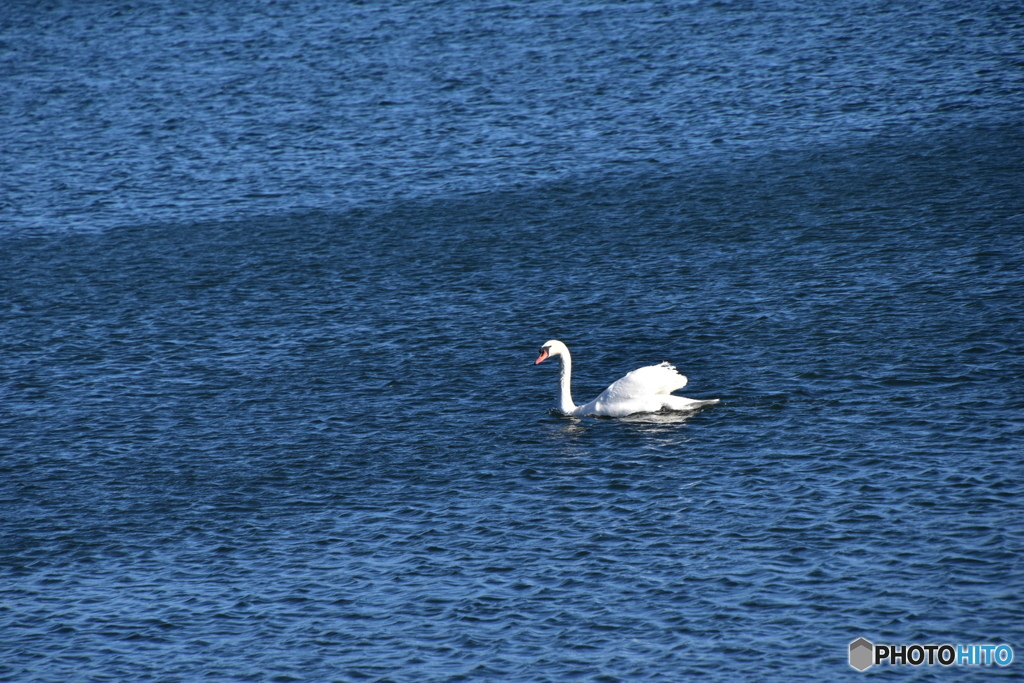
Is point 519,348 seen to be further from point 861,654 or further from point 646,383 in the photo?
point 861,654

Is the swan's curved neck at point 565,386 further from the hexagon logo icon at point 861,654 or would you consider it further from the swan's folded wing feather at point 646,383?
the hexagon logo icon at point 861,654

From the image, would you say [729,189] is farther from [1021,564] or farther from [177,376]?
[1021,564]

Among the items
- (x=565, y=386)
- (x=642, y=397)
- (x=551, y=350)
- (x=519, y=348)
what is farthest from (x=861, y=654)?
(x=519, y=348)

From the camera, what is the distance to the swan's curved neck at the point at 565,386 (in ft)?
107

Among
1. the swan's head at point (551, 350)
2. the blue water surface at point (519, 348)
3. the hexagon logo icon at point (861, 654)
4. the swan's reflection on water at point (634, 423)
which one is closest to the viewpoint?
the hexagon logo icon at point (861, 654)

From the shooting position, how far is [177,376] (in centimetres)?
3675

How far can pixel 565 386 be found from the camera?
32.7 m

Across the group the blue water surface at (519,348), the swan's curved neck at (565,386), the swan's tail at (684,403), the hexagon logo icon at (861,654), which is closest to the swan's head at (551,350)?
the swan's curved neck at (565,386)

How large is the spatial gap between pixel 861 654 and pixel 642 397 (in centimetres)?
1085

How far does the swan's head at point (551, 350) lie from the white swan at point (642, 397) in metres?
1.42

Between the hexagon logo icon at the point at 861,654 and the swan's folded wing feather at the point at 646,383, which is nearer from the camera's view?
the hexagon logo icon at the point at 861,654

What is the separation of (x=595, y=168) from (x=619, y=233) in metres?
7.74

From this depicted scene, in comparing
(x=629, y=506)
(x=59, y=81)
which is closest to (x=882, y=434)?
(x=629, y=506)

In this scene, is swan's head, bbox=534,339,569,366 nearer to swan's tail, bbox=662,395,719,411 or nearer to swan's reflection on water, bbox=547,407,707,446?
swan's reflection on water, bbox=547,407,707,446
